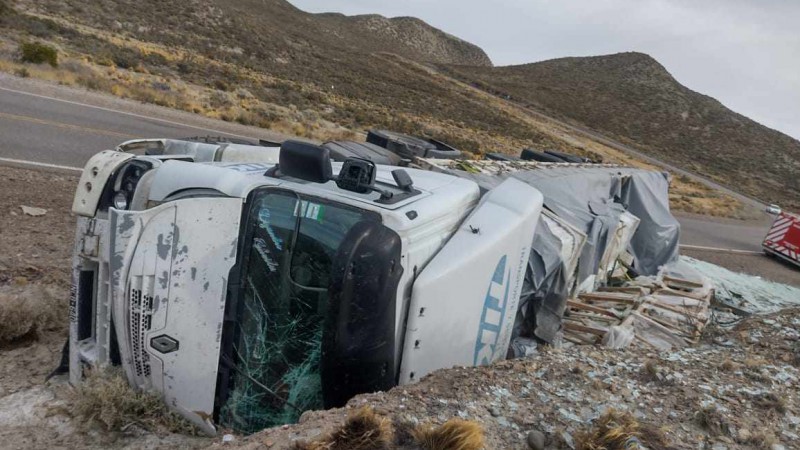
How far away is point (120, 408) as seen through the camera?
3.00 m

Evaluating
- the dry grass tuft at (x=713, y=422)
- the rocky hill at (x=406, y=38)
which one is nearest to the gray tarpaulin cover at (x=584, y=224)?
the dry grass tuft at (x=713, y=422)

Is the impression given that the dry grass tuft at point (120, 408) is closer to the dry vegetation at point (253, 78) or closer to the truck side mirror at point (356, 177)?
the truck side mirror at point (356, 177)

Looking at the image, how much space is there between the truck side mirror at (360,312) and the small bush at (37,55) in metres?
20.0

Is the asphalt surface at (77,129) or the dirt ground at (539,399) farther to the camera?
the asphalt surface at (77,129)

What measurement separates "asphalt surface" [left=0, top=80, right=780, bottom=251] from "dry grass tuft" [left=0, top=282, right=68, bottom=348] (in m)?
4.75

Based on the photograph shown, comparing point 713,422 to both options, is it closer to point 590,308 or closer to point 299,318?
point 299,318

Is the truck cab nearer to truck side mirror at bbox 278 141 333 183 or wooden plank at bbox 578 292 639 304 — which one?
truck side mirror at bbox 278 141 333 183

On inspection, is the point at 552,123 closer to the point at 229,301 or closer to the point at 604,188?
the point at 604,188

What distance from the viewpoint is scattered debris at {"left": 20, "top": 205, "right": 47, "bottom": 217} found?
6.53 meters

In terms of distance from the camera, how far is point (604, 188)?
324 inches

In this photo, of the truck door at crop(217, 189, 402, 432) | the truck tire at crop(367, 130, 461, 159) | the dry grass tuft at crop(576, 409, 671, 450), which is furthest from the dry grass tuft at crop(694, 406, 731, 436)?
the truck tire at crop(367, 130, 461, 159)

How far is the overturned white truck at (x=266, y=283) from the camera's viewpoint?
283 cm

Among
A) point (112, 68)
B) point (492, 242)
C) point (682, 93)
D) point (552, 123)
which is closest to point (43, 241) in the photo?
point (492, 242)

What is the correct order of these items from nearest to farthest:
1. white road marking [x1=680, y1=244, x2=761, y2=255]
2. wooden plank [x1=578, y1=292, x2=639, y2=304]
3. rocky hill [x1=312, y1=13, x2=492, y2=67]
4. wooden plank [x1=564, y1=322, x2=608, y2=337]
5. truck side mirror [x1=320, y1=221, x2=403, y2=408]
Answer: truck side mirror [x1=320, y1=221, x2=403, y2=408] < wooden plank [x1=564, y1=322, x2=608, y2=337] < wooden plank [x1=578, y1=292, x2=639, y2=304] < white road marking [x1=680, y1=244, x2=761, y2=255] < rocky hill [x1=312, y1=13, x2=492, y2=67]
